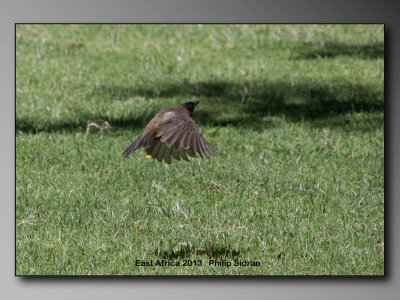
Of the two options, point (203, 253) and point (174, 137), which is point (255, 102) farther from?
point (174, 137)

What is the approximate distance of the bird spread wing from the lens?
5566 millimetres

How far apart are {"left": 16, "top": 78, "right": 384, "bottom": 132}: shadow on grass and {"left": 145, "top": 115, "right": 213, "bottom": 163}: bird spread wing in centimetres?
185

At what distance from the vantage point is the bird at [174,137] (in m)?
5.59

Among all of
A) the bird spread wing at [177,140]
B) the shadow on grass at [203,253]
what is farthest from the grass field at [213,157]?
the bird spread wing at [177,140]

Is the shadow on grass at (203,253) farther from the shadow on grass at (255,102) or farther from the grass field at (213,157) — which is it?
the shadow on grass at (255,102)

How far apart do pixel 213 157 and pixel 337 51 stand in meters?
2.36

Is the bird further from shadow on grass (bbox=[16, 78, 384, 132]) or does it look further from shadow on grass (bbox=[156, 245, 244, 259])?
shadow on grass (bbox=[16, 78, 384, 132])

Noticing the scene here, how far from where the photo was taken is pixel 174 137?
5.71 metres

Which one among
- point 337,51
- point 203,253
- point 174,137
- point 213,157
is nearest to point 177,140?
point 174,137

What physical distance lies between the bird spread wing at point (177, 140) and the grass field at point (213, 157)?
60 cm

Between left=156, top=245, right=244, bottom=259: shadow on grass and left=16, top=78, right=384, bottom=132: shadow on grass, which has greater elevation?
left=16, top=78, right=384, bottom=132: shadow on grass

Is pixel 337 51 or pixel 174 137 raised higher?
pixel 337 51

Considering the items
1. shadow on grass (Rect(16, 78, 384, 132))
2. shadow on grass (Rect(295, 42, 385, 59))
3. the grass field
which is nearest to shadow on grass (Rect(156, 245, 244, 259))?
the grass field
